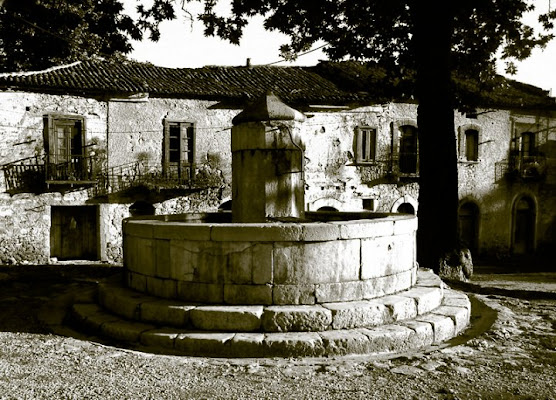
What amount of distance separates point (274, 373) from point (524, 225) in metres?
19.9

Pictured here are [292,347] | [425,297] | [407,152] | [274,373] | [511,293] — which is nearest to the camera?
[274,373]

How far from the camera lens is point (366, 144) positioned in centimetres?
1830

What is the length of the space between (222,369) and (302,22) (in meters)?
9.23

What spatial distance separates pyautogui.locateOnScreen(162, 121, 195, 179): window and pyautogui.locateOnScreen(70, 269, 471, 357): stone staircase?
37.2 feet

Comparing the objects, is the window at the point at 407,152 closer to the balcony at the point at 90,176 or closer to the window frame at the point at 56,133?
the balcony at the point at 90,176

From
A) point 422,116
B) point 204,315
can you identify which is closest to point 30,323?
point 204,315

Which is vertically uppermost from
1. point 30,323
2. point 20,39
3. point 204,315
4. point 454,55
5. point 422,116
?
point 20,39

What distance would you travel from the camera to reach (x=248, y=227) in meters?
5.00

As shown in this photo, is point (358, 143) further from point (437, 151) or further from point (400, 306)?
point (400, 306)

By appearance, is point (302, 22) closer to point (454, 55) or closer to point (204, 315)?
point (454, 55)

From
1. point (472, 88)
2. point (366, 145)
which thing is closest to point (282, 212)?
point (366, 145)

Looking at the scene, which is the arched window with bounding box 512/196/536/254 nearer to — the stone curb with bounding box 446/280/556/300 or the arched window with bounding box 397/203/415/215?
the arched window with bounding box 397/203/415/215

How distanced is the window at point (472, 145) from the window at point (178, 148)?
36.4 feet

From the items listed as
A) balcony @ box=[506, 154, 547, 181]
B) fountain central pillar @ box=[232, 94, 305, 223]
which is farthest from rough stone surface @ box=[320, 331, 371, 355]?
balcony @ box=[506, 154, 547, 181]
